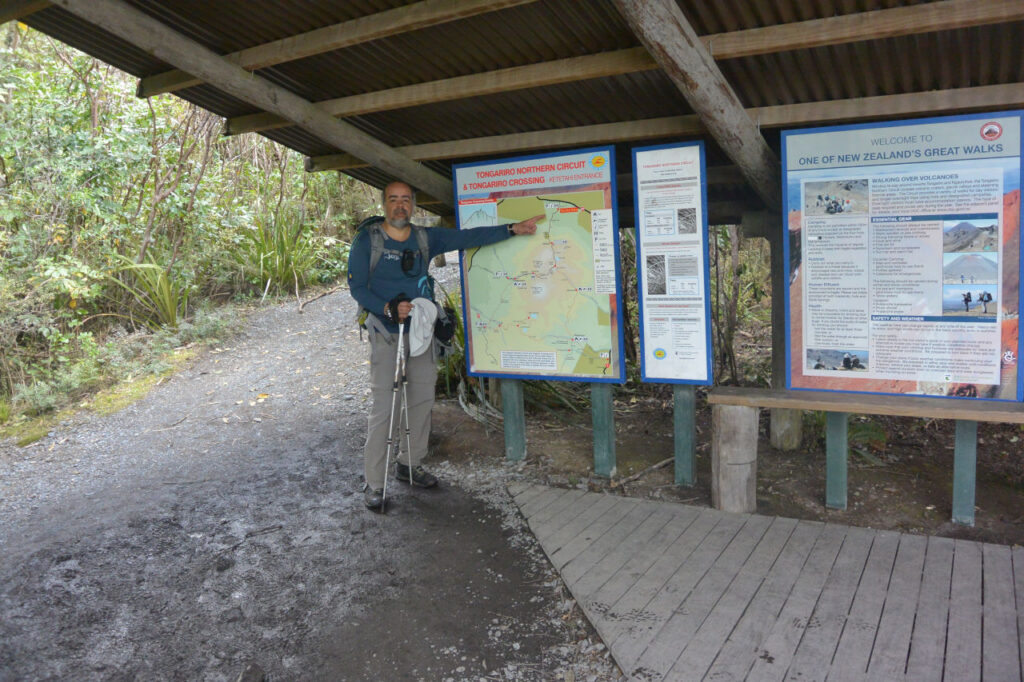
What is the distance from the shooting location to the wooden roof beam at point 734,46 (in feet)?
10.8

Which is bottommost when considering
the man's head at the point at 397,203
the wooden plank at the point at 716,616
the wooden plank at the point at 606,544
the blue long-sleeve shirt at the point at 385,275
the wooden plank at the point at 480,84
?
the wooden plank at the point at 716,616

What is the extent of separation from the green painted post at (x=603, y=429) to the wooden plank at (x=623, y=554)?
28.9 inches

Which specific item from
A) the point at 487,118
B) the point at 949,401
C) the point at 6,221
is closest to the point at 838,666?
the point at 949,401

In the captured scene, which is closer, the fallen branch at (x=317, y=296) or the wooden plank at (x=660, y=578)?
the wooden plank at (x=660, y=578)

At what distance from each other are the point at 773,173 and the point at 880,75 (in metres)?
0.92

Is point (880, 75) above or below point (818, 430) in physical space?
above

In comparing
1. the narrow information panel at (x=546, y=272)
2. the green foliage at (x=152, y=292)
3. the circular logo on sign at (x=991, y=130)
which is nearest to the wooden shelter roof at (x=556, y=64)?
the circular logo on sign at (x=991, y=130)

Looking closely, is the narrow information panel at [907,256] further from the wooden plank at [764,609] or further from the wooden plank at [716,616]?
the wooden plank at [716,616]

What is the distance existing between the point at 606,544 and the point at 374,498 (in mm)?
1689

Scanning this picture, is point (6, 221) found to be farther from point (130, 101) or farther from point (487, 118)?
point (487, 118)

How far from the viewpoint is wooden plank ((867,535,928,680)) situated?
3.02 meters

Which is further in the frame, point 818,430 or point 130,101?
point 130,101

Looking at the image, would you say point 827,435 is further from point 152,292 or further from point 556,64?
Result: point 152,292

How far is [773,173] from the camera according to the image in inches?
187
